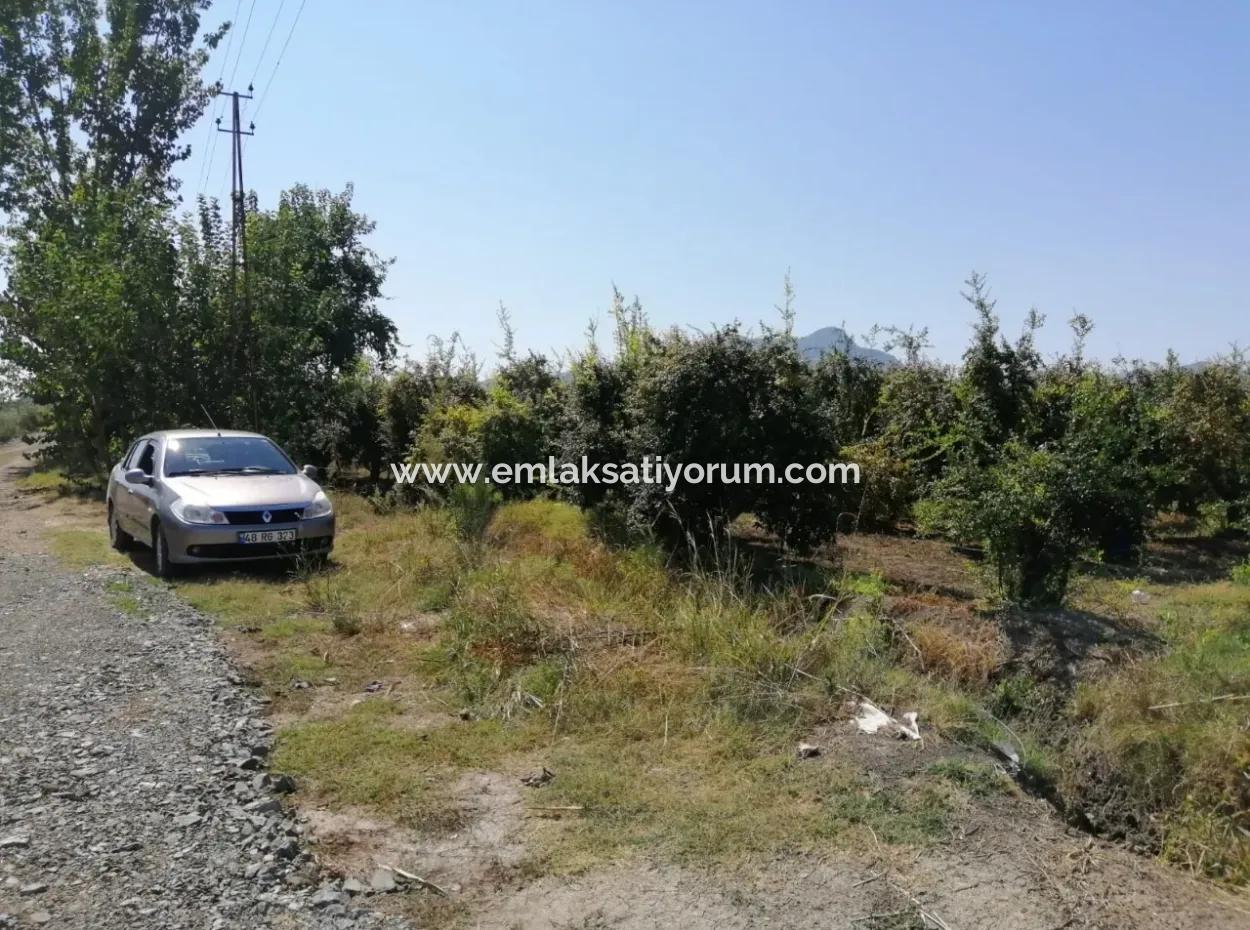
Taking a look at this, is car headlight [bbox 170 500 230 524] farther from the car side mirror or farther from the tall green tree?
the tall green tree

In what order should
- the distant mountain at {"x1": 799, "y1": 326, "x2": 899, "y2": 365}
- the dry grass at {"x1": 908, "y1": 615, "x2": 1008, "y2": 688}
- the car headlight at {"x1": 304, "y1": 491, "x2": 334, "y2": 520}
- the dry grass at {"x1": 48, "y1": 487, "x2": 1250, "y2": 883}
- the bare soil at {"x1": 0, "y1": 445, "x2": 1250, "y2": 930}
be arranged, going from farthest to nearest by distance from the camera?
1. the distant mountain at {"x1": 799, "y1": 326, "x2": 899, "y2": 365}
2. the car headlight at {"x1": 304, "y1": 491, "x2": 334, "y2": 520}
3. the dry grass at {"x1": 908, "y1": 615, "x2": 1008, "y2": 688}
4. the dry grass at {"x1": 48, "y1": 487, "x2": 1250, "y2": 883}
5. the bare soil at {"x1": 0, "y1": 445, "x2": 1250, "y2": 930}

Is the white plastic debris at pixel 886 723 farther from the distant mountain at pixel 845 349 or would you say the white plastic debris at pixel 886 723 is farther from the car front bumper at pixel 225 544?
the distant mountain at pixel 845 349

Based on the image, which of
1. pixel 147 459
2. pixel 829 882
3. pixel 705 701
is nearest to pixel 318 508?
pixel 147 459

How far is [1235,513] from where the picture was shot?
13.8m

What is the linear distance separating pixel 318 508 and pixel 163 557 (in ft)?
5.32

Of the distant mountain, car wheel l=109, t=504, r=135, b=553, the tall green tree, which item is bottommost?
car wheel l=109, t=504, r=135, b=553

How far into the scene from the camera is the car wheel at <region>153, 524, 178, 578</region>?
967cm

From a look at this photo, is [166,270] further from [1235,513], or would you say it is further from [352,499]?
[1235,513]

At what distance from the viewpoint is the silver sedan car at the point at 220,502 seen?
31.2 ft

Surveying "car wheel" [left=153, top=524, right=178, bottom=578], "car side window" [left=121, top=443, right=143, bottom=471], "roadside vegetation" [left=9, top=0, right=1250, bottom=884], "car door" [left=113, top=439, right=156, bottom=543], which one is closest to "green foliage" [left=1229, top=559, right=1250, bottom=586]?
"roadside vegetation" [left=9, top=0, right=1250, bottom=884]

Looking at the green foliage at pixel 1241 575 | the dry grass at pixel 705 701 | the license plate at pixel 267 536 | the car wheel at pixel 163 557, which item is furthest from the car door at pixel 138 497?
the green foliage at pixel 1241 575

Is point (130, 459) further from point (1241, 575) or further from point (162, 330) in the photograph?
point (1241, 575)

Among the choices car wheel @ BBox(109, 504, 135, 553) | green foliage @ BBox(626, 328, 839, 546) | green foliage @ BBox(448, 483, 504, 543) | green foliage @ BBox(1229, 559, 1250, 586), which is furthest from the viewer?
car wheel @ BBox(109, 504, 135, 553)

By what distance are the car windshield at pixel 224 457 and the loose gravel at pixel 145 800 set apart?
139 inches
